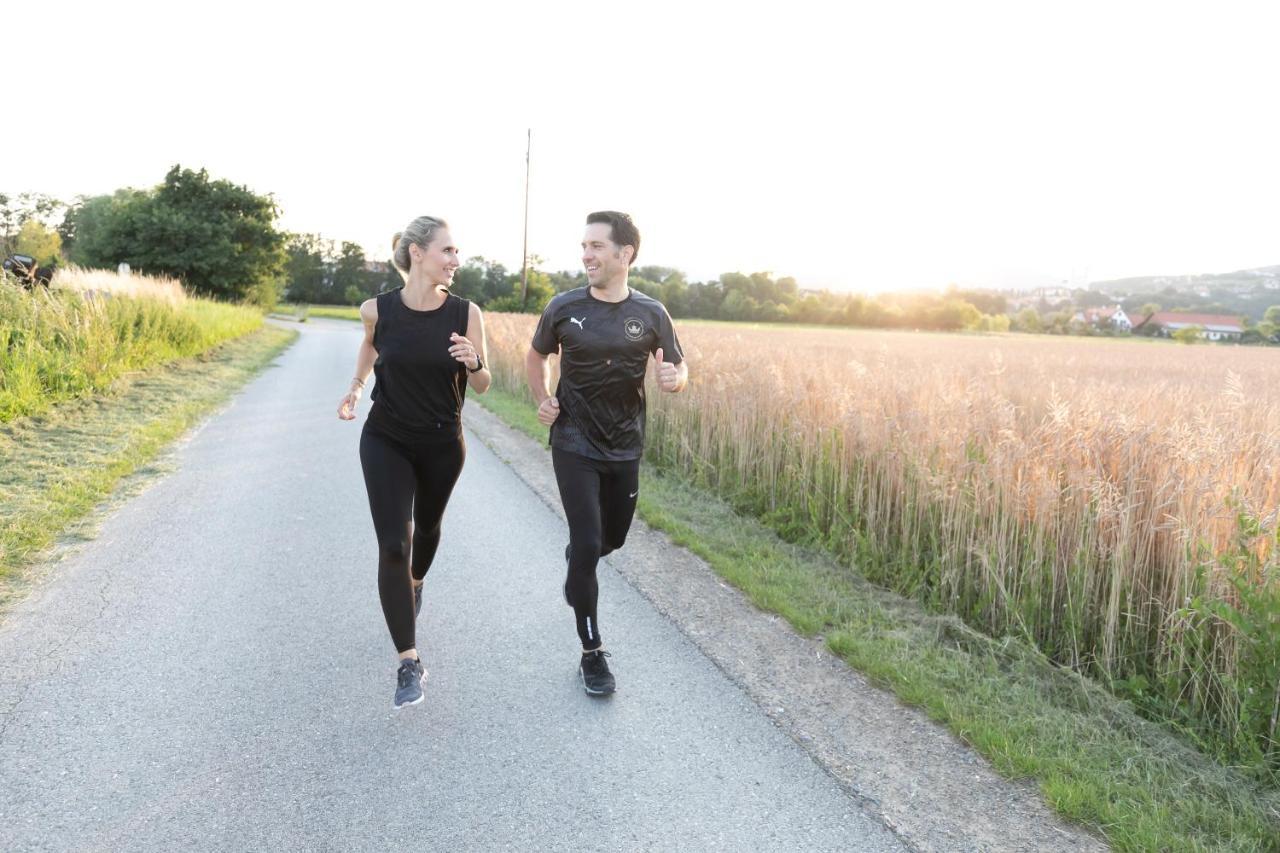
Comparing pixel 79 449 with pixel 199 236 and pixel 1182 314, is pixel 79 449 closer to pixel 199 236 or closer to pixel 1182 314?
pixel 199 236

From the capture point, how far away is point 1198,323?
2864 inches

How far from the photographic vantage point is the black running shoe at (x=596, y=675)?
3.62 m

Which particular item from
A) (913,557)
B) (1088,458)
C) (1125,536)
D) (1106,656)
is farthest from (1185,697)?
(913,557)

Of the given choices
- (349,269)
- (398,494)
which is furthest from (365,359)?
(349,269)

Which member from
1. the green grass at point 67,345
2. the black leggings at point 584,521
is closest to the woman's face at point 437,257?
the black leggings at point 584,521

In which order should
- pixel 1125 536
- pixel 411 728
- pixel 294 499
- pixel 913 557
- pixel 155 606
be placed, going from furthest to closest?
pixel 294 499
pixel 913 557
pixel 155 606
pixel 1125 536
pixel 411 728

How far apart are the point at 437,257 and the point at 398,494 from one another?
110 cm

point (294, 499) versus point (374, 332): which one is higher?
point (374, 332)

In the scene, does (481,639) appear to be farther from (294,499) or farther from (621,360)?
(294,499)

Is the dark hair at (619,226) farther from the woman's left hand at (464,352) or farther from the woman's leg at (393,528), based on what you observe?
the woman's leg at (393,528)

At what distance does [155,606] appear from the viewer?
450 centimetres

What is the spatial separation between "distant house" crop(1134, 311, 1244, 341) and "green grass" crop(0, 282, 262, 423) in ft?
232

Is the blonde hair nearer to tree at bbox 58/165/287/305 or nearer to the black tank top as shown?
the black tank top

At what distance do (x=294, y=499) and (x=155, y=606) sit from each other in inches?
103
